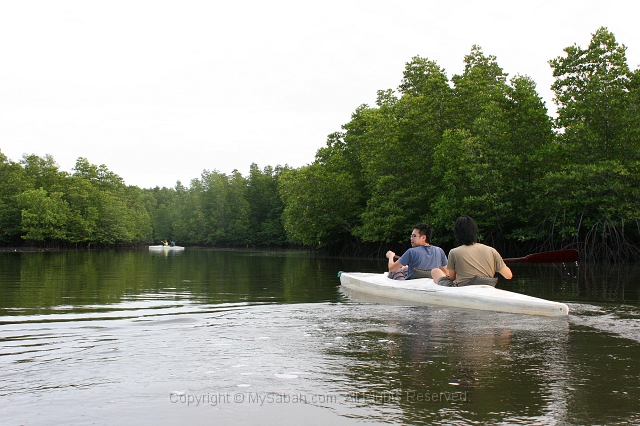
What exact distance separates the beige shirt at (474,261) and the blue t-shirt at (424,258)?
1492mm

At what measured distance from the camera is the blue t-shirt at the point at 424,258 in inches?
414

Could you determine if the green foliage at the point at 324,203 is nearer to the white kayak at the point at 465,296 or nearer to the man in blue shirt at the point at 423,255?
the white kayak at the point at 465,296

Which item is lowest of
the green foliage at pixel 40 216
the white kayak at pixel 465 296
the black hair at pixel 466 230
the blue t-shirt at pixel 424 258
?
the white kayak at pixel 465 296

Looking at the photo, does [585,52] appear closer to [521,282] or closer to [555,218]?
[555,218]

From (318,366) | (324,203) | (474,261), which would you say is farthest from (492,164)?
(318,366)

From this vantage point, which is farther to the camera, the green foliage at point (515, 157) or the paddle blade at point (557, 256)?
the green foliage at point (515, 157)

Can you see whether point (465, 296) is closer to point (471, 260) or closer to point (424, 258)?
point (471, 260)

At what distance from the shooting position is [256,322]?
24.1 feet

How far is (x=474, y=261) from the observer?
28.7ft

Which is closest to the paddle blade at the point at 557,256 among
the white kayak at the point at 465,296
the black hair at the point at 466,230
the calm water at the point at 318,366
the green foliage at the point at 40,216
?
the calm water at the point at 318,366

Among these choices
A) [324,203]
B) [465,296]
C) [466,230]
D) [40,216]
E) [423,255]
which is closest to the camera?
[466,230]

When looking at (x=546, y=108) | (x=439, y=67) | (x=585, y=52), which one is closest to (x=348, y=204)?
(x=439, y=67)

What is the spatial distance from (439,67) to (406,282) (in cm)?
3167

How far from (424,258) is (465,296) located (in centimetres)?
189
